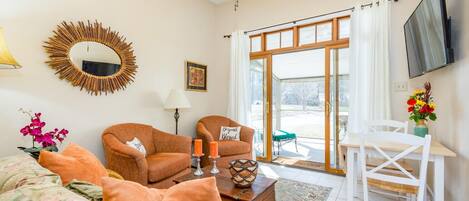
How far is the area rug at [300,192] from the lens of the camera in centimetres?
254

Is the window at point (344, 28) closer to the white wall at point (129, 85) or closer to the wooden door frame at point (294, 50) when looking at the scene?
the wooden door frame at point (294, 50)

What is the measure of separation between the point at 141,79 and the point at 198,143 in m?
1.56

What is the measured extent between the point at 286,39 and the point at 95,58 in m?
2.87

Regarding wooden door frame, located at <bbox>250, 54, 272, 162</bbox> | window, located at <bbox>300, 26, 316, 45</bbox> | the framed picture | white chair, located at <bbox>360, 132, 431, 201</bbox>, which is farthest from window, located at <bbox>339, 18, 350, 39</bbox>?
the framed picture

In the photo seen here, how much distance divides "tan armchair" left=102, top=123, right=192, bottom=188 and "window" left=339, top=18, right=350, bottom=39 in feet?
8.87

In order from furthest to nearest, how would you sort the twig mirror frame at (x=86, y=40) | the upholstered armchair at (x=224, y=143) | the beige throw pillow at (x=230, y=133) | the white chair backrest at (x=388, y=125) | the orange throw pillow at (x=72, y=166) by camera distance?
the beige throw pillow at (x=230, y=133) → the upholstered armchair at (x=224, y=143) → the white chair backrest at (x=388, y=125) → the twig mirror frame at (x=86, y=40) → the orange throw pillow at (x=72, y=166)

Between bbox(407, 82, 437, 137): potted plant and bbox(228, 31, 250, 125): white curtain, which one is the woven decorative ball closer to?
bbox(407, 82, 437, 137): potted plant

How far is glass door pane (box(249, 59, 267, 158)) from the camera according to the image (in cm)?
408

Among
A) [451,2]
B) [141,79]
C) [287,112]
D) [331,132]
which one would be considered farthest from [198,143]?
[287,112]

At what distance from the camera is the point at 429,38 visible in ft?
6.51

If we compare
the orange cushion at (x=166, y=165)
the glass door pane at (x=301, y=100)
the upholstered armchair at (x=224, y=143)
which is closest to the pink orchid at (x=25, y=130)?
the orange cushion at (x=166, y=165)

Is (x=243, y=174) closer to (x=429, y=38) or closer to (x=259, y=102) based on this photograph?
(x=429, y=38)

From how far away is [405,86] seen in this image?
2.84m

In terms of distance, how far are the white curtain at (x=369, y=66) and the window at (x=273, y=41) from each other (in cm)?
121
